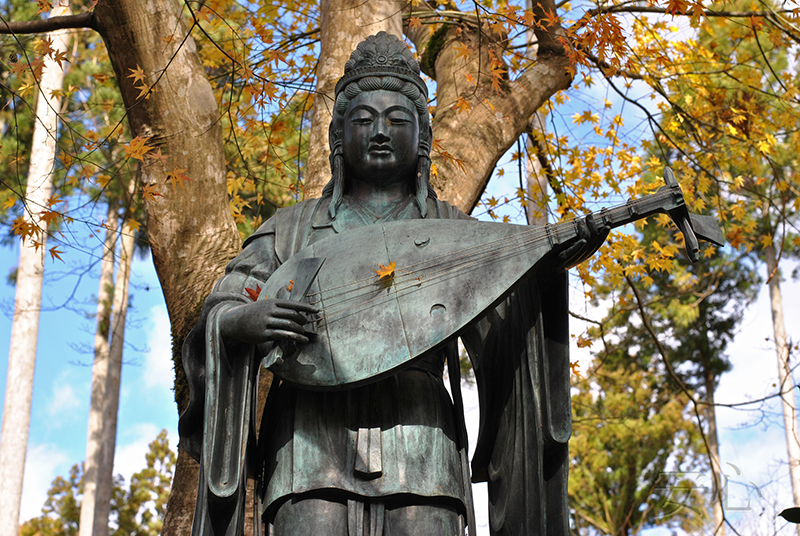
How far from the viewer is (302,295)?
10.1 feet

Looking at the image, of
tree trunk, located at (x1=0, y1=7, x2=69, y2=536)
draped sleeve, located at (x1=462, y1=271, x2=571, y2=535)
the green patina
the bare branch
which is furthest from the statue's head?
tree trunk, located at (x1=0, y1=7, x2=69, y2=536)

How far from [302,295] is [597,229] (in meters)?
1.03

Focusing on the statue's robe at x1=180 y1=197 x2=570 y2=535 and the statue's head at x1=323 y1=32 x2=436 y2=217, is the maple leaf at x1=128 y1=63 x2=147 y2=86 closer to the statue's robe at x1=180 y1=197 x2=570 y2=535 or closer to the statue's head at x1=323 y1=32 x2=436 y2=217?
the statue's head at x1=323 y1=32 x2=436 y2=217

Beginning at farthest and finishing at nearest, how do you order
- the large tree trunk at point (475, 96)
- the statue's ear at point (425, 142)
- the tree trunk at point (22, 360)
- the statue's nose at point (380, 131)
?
the tree trunk at point (22, 360)
the large tree trunk at point (475, 96)
the statue's ear at point (425, 142)
the statue's nose at point (380, 131)

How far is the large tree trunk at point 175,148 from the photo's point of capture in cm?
584

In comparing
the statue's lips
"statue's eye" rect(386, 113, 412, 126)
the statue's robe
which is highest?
"statue's eye" rect(386, 113, 412, 126)

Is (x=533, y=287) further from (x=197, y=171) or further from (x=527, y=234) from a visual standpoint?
(x=197, y=171)

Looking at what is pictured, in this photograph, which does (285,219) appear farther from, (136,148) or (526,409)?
(136,148)

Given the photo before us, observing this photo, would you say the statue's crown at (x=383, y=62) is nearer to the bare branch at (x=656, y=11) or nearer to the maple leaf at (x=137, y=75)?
the maple leaf at (x=137, y=75)

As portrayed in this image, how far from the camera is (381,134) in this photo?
3.56m

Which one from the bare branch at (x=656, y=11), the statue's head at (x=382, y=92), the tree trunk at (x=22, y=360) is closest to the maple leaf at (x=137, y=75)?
the statue's head at (x=382, y=92)

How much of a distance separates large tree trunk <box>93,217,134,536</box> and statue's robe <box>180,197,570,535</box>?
1158 cm

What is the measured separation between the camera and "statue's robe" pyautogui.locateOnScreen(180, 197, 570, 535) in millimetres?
3096

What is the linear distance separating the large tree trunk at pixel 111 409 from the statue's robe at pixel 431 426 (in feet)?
38.0
